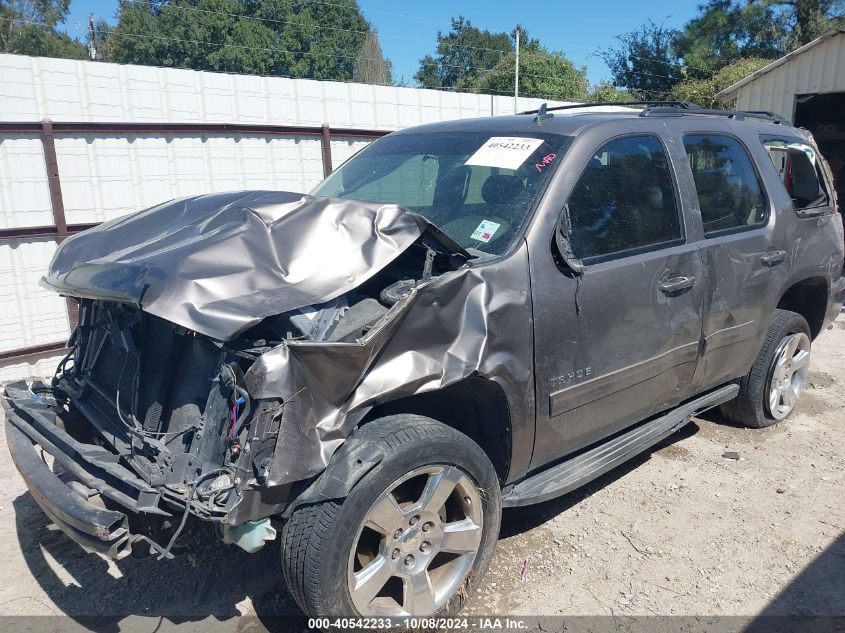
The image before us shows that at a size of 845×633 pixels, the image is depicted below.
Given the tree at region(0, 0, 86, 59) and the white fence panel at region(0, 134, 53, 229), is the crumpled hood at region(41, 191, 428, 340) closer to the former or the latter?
the white fence panel at region(0, 134, 53, 229)

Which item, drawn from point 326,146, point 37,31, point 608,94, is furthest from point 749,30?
point 37,31

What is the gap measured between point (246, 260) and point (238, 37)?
42.9 m

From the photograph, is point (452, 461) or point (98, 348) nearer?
point (452, 461)

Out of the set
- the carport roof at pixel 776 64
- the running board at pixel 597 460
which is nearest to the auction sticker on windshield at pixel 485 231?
the running board at pixel 597 460

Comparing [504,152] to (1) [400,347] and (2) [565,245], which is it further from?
(1) [400,347]

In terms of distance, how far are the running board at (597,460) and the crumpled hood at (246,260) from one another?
4.25 ft

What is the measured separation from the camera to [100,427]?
275 centimetres

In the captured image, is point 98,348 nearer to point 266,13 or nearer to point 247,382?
point 247,382

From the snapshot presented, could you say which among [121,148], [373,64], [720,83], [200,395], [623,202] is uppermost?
[373,64]

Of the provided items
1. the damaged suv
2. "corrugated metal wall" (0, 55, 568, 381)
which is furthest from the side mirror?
"corrugated metal wall" (0, 55, 568, 381)

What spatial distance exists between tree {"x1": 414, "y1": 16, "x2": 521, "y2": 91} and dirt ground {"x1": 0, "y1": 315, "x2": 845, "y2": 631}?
42.3 m

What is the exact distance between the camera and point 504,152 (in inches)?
126

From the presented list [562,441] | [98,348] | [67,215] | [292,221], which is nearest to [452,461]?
[562,441]

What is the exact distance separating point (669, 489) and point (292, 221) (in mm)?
2738
